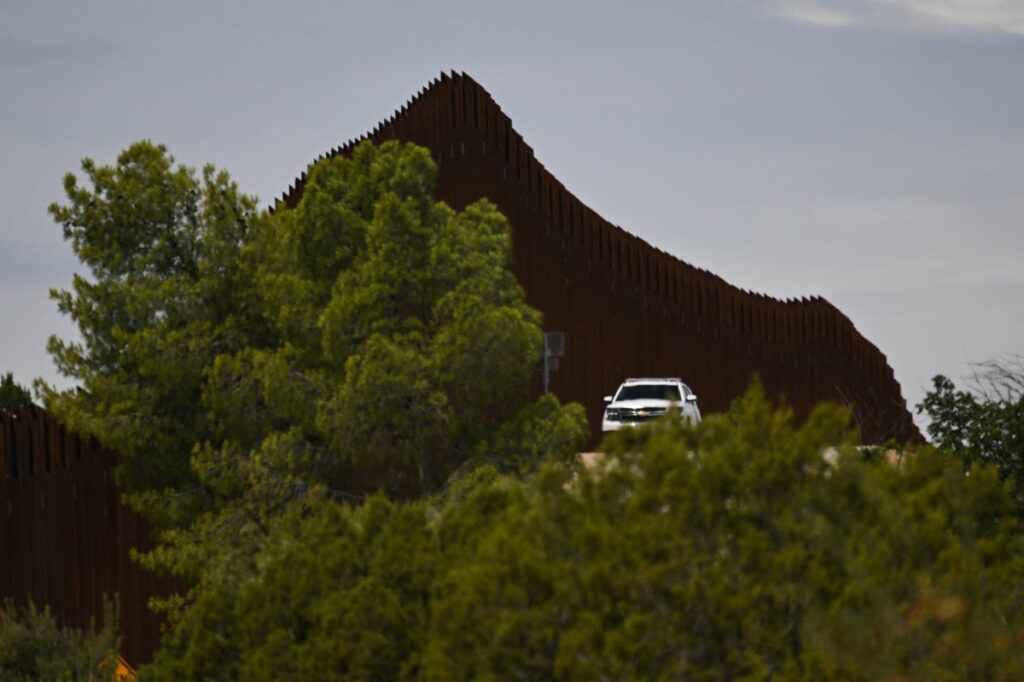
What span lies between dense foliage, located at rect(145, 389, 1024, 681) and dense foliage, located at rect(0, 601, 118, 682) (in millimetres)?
9479

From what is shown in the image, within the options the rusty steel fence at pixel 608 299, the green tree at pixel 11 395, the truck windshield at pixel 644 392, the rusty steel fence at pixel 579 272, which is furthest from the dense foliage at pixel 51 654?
the green tree at pixel 11 395

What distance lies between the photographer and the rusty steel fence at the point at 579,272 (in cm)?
3878

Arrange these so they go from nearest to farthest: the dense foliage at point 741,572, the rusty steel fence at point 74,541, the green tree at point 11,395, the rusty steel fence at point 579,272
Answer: the dense foliage at point 741,572 → the rusty steel fence at point 74,541 → the rusty steel fence at point 579,272 → the green tree at point 11,395

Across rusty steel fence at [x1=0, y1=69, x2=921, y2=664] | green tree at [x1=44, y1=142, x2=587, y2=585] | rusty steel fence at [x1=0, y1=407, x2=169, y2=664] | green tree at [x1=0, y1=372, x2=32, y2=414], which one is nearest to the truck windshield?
rusty steel fence at [x1=0, y1=69, x2=921, y2=664]

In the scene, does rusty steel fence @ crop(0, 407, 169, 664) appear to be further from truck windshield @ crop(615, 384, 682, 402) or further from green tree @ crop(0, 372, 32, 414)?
green tree @ crop(0, 372, 32, 414)

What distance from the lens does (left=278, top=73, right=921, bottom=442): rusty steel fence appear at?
3878 cm

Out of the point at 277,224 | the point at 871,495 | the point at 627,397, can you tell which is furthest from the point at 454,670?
the point at 627,397

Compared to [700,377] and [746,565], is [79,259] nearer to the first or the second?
[700,377]

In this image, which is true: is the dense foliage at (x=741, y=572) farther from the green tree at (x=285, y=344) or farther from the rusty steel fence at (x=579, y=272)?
the rusty steel fence at (x=579, y=272)

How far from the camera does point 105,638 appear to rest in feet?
68.4

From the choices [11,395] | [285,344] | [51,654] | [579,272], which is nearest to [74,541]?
[285,344]

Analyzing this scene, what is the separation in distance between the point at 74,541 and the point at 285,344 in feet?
21.3

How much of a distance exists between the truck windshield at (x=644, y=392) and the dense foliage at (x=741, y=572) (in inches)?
876

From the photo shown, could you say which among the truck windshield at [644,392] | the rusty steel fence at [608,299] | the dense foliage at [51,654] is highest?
the rusty steel fence at [608,299]
